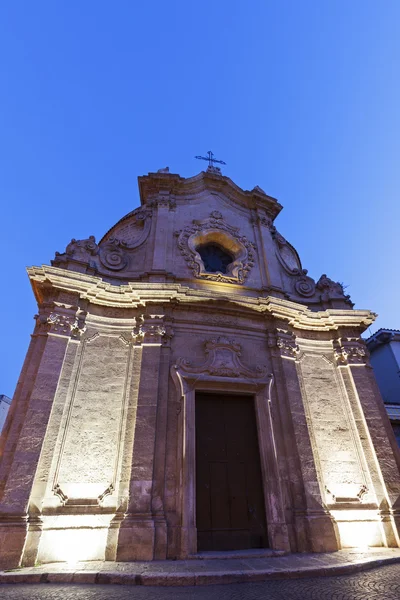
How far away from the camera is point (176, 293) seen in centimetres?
916

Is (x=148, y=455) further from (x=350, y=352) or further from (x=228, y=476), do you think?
(x=350, y=352)

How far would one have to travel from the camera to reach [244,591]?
4.26 metres

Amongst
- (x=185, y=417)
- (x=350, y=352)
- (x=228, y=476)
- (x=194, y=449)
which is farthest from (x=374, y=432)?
(x=185, y=417)

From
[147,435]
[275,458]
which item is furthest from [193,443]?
[275,458]

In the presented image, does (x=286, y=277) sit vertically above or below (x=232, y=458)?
above

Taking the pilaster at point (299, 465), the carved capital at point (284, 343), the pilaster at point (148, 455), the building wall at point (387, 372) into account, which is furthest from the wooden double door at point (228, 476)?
the building wall at point (387, 372)

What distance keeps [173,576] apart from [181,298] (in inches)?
235

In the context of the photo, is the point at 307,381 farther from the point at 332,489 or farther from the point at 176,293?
the point at 176,293

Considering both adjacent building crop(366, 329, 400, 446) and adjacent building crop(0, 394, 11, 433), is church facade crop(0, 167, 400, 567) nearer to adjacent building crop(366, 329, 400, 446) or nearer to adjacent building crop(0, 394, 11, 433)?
adjacent building crop(366, 329, 400, 446)

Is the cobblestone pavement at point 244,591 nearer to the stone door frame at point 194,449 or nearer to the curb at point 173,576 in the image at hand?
the curb at point 173,576

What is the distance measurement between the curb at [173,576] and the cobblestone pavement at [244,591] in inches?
4.6

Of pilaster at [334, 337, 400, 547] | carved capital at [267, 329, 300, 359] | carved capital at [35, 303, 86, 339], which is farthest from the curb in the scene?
carved capital at [267, 329, 300, 359]

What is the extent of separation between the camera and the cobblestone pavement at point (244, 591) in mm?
3930

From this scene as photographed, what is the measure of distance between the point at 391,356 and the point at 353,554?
1222 centimetres
